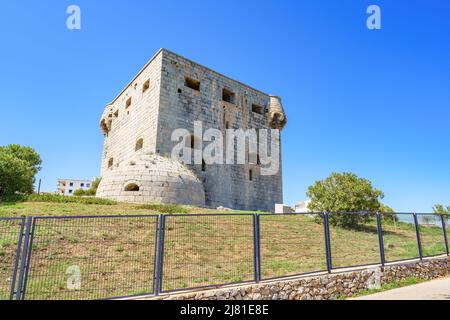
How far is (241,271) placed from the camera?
21.7 ft

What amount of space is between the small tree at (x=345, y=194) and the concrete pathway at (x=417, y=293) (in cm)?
887

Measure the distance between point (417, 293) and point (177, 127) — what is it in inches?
681

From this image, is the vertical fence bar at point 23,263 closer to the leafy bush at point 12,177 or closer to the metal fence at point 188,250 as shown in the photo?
the metal fence at point 188,250

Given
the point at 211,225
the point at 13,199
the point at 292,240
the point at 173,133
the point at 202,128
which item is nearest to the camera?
the point at 211,225

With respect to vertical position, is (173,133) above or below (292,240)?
above

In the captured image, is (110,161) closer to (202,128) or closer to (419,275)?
(202,128)

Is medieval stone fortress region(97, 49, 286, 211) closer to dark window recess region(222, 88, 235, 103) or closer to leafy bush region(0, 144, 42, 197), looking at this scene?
dark window recess region(222, 88, 235, 103)

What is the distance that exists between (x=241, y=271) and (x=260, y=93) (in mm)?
23216

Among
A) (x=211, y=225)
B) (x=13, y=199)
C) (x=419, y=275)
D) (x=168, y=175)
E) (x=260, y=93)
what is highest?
(x=260, y=93)

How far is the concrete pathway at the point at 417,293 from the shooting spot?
595 cm

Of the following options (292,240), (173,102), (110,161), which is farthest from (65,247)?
(110,161)

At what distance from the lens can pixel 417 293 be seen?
21.2 feet

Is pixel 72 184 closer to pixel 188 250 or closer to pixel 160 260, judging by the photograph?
pixel 188 250

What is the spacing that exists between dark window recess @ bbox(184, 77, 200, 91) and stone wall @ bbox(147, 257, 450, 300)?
19017mm
